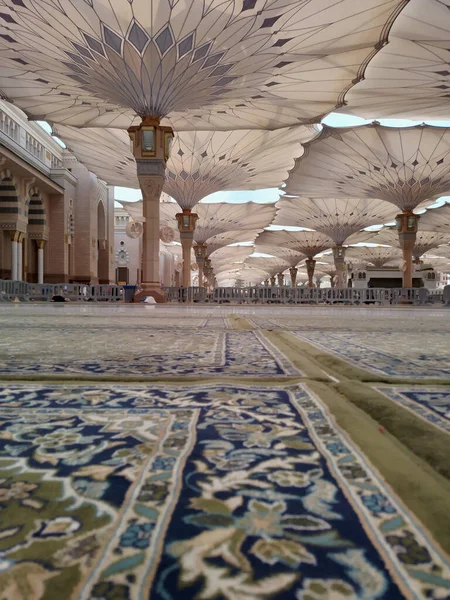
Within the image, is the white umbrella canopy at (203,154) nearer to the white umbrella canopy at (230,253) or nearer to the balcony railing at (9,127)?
the balcony railing at (9,127)

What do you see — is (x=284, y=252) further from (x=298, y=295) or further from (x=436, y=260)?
(x=298, y=295)

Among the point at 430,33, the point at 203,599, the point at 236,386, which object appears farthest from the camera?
the point at 430,33

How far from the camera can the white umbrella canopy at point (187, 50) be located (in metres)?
7.53

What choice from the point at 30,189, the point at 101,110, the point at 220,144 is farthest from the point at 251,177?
the point at 30,189

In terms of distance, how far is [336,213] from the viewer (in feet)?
72.8

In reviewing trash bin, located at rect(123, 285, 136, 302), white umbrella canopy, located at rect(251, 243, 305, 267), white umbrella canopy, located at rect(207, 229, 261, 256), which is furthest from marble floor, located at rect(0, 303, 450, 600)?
white umbrella canopy, located at rect(251, 243, 305, 267)

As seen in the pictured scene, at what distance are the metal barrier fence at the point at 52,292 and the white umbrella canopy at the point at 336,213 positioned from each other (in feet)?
33.5

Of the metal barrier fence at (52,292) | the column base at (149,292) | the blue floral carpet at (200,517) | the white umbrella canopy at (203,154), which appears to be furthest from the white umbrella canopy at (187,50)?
the blue floral carpet at (200,517)

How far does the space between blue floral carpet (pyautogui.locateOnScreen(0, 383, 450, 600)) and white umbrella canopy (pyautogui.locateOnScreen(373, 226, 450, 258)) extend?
2849cm

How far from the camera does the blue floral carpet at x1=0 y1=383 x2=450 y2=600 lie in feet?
1.42

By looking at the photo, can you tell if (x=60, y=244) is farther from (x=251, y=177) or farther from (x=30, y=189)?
(x=251, y=177)

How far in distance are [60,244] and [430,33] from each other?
14.1 metres

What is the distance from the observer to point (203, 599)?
411 millimetres

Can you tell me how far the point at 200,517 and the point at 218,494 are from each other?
66 mm
